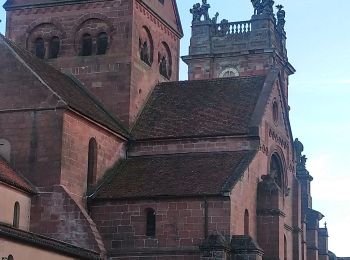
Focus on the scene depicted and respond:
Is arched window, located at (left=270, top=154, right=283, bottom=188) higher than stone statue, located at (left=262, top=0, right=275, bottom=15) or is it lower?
lower

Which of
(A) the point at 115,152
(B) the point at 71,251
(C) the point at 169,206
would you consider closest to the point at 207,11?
(A) the point at 115,152

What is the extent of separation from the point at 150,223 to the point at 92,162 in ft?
16.3

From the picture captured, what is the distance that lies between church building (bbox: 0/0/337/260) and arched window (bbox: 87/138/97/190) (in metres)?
0.06

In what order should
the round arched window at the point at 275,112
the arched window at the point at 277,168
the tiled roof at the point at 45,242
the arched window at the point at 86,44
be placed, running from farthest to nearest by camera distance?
1. the arched window at the point at 86,44
2. the arched window at the point at 277,168
3. the round arched window at the point at 275,112
4. the tiled roof at the point at 45,242

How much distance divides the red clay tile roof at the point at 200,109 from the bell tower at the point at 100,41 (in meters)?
1.05

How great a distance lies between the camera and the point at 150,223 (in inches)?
1746

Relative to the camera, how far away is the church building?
4272 cm

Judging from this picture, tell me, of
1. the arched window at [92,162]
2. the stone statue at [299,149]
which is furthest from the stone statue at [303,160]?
the arched window at [92,162]

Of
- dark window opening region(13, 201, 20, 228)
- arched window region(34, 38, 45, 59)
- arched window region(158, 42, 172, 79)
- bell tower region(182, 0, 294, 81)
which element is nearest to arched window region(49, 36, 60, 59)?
Result: arched window region(34, 38, 45, 59)

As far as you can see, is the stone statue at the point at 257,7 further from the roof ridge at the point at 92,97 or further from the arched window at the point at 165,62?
the roof ridge at the point at 92,97

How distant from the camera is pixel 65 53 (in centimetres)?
5350

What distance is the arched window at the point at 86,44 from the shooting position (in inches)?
2101

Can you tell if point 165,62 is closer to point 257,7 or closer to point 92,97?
→ point 92,97

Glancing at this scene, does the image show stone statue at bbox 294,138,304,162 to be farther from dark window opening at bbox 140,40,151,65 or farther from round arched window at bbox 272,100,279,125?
dark window opening at bbox 140,40,151,65
